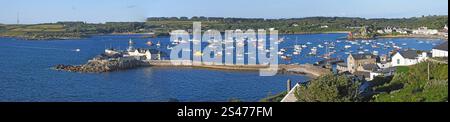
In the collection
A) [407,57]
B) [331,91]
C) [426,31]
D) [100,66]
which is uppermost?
[426,31]

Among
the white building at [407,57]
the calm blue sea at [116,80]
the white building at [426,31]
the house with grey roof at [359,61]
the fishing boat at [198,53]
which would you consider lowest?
the calm blue sea at [116,80]

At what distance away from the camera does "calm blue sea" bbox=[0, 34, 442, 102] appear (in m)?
6.91

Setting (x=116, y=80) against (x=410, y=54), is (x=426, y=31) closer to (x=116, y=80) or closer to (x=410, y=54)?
(x=410, y=54)

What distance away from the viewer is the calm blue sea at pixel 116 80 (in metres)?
6.91

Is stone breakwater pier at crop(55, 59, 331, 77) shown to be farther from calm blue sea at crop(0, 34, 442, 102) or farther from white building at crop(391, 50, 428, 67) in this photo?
white building at crop(391, 50, 428, 67)

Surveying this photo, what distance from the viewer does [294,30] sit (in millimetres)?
11922

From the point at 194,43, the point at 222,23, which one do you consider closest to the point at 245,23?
the point at 222,23

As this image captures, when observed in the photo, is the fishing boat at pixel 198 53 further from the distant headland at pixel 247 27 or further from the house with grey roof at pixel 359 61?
the house with grey roof at pixel 359 61

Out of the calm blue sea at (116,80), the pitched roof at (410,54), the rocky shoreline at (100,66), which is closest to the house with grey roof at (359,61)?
the calm blue sea at (116,80)

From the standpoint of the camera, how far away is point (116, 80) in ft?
32.4

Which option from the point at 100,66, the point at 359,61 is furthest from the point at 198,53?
the point at 359,61

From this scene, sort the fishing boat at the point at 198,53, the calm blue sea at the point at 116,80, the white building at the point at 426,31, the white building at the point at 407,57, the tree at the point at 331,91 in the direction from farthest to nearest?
the fishing boat at the point at 198,53, the white building at the point at 426,31, the white building at the point at 407,57, the calm blue sea at the point at 116,80, the tree at the point at 331,91

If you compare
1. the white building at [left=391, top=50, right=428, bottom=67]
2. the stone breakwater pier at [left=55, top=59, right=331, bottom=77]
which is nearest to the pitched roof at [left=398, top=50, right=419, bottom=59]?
the white building at [left=391, top=50, right=428, bottom=67]
